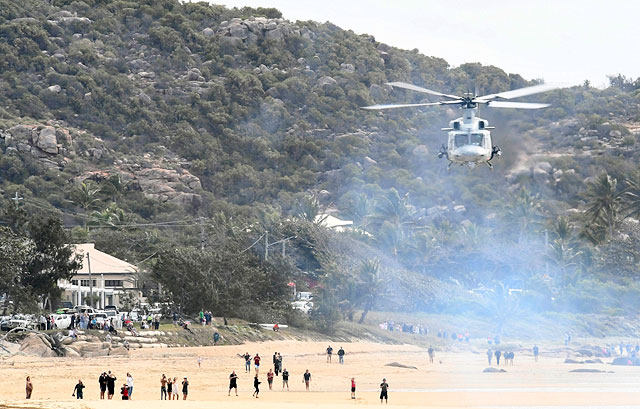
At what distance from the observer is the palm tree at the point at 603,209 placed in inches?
4840

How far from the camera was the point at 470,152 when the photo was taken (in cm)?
5609

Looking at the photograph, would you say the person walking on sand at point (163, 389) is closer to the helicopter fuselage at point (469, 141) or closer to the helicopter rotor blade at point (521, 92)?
the helicopter fuselage at point (469, 141)

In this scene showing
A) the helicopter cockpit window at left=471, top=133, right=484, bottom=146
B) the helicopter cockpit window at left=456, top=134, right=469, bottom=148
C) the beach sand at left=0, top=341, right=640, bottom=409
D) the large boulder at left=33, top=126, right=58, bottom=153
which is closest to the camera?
the beach sand at left=0, top=341, right=640, bottom=409

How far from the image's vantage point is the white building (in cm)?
7919

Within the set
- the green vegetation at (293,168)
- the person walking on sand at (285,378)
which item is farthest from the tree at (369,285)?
the person walking on sand at (285,378)

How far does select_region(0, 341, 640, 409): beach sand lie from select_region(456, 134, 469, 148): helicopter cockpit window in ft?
38.6

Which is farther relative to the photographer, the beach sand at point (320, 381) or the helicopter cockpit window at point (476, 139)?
the helicopter cockpit window at point (476, 139)

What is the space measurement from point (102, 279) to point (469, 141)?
108 ft

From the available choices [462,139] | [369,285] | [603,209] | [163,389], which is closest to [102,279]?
[369,285]

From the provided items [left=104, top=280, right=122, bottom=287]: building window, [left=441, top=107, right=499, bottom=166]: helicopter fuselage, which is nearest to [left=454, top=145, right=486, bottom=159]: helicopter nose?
[left=441, top=107, right=499, bottom=166]: helicopter fuselage

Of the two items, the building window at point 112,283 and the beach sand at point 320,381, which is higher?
the building window at point 112,283

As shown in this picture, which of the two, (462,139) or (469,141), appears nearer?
(469,141)

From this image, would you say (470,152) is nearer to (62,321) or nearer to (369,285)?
(62,321)

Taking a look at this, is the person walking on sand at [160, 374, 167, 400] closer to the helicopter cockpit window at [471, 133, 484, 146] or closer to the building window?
the helicopter cockpit window at [471, 133, 484, 146]
